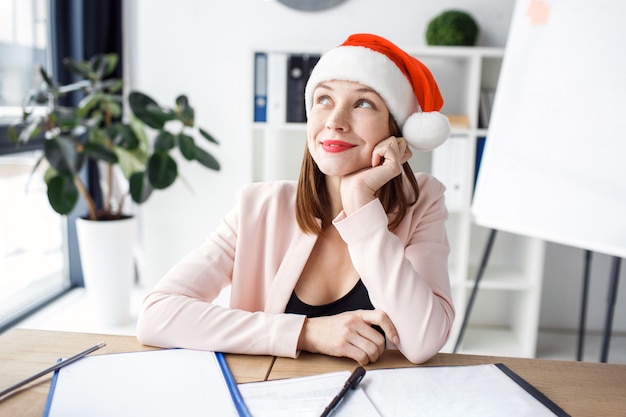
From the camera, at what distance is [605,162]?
174 cm

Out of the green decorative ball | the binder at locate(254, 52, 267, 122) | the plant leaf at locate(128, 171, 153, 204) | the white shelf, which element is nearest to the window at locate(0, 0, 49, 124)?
the plant leaf at locate(128, 171, 153, 204)

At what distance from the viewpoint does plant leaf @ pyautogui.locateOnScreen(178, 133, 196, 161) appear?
2.37 meters

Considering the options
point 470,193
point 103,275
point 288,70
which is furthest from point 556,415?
point 103,275

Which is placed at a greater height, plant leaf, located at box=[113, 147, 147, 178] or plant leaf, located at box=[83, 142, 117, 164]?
plant leaf, located at box=[83, 142, 117, 164]

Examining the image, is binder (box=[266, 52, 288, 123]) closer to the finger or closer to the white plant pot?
the white plant pot

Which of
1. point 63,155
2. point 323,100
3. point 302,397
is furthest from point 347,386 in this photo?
point 63,155

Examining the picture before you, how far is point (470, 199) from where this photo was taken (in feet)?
7.93

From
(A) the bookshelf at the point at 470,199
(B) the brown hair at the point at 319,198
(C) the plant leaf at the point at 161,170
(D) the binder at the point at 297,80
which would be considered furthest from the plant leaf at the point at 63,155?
(B) the brown hair at the point at 319,198

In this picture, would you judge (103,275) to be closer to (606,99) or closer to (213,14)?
(213,14)

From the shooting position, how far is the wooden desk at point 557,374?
76 cm

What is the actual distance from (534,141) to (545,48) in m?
0.33

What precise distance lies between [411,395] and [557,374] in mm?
265

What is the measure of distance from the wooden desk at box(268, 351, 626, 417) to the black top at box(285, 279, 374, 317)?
0.23 m

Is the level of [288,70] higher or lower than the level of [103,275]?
higher
